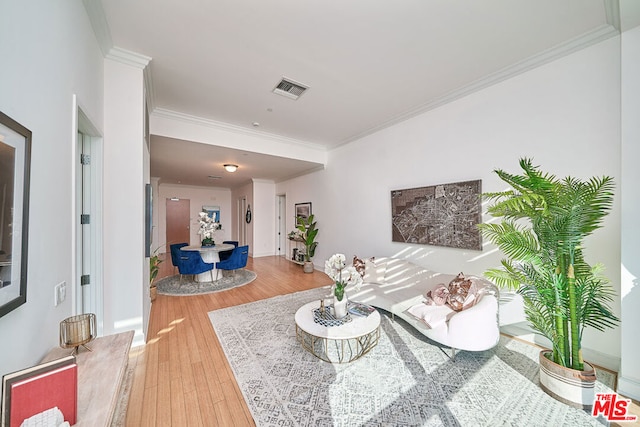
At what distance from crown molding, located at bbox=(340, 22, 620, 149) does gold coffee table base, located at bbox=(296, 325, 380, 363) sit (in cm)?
322

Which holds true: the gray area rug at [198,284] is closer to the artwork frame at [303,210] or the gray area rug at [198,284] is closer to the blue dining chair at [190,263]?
the blue dining chair at [190,263]

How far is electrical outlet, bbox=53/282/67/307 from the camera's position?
4.30ft

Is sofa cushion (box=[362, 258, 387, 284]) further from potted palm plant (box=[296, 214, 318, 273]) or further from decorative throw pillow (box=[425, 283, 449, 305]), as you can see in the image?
potted palm plant (box=[296, 214, 318, 273])

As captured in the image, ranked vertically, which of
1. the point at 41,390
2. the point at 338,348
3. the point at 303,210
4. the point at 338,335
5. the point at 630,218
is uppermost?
the point at 303,210

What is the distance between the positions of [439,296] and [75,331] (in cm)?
312

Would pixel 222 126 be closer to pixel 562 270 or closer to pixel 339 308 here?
pixel 339 308

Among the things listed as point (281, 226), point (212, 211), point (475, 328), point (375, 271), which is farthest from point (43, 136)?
point (212, 211)

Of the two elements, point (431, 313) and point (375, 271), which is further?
point (375, 271)

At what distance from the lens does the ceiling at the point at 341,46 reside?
6.44 ft

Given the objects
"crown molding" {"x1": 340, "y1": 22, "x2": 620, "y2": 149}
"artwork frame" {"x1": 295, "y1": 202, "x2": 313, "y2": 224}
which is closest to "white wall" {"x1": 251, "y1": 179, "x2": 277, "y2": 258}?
"artwork frame" {"x1": 295, "y1": 202, "x2": 313, "y2": 224}

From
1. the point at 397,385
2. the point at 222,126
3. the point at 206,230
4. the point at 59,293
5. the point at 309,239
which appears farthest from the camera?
the point at 309,239

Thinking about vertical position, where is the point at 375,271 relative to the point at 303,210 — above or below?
below

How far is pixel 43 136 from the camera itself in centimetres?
118

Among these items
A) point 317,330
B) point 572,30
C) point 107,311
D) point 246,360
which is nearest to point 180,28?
point 107,311
